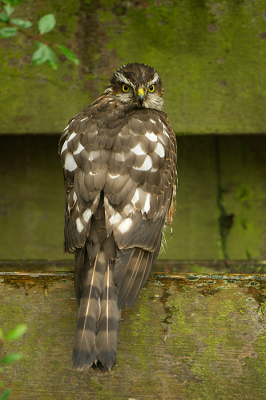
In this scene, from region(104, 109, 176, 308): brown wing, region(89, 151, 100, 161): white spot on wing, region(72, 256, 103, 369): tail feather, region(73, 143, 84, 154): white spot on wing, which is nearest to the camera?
region(72, 256, 103, 369): tail feather

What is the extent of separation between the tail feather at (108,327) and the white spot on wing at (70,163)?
2.40 feet

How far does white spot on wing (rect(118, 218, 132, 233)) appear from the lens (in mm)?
2033

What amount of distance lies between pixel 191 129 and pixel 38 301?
195 cm

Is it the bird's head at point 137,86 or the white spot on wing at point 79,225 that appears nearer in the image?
the white spot on wing at point 79,225

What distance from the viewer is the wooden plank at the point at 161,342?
1637mm

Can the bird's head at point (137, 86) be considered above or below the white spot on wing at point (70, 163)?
above

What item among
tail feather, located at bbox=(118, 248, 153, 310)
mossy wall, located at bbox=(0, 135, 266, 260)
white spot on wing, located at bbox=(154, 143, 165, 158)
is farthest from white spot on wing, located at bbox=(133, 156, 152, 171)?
mossy wall, located at bbox=(0, 135, 266, 260)

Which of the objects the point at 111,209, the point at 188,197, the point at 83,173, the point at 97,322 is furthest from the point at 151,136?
the point at 188,197

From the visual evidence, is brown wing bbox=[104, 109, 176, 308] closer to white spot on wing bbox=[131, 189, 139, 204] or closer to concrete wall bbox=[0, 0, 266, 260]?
white spot on wing bbox=[131, 189, 139, 204]

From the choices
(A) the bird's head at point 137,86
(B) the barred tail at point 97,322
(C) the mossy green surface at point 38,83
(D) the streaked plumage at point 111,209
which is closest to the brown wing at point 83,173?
(D) the streaked plumage at point 111,209

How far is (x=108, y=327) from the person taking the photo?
1649 millimetres

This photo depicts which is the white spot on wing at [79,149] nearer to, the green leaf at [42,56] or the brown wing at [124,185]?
the brown wing at [124,185]

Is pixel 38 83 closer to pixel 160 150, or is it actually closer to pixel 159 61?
pixel 159 61

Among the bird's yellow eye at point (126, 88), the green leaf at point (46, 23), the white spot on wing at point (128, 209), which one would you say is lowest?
the white spot on wing at point (128, 209)
